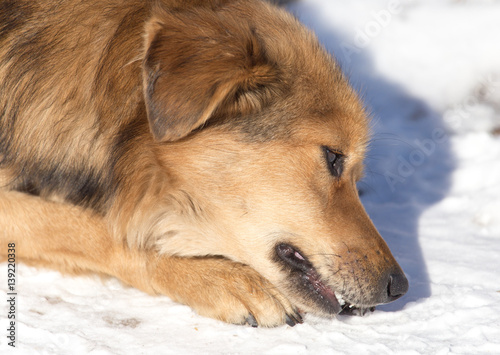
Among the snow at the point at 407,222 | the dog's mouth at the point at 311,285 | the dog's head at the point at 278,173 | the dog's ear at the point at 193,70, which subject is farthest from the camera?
the dog's mouth at the point at 311,285

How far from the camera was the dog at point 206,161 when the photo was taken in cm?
264

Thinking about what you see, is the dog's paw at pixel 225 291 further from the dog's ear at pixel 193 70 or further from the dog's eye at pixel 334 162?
the dog's ear at pixel 193 70

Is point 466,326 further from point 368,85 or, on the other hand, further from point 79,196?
point 368,85

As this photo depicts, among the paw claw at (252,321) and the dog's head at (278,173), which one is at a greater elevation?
the dog's head at (278,173)

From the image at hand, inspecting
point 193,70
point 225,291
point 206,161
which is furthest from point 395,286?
point 193,70

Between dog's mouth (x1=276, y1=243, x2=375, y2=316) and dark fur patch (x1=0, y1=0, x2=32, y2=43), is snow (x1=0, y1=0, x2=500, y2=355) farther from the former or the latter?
dark fur patch (x1=0, y1=0, x2=32, y2=43)

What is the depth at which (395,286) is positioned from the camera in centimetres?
268

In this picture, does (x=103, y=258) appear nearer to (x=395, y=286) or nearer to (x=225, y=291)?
(x=225, y=291)

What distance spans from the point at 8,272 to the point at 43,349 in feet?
2.22

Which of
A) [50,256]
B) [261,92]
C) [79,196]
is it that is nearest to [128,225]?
[79,196]

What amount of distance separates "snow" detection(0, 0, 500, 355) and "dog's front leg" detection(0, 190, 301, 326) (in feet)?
0.25

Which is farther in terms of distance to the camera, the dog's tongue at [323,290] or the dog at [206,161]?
the dog's tongue at [323,290]

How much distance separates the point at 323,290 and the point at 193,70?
1122mm

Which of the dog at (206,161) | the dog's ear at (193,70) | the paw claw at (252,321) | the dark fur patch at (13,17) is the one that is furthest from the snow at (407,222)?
the dark fur patch at (13,17)
